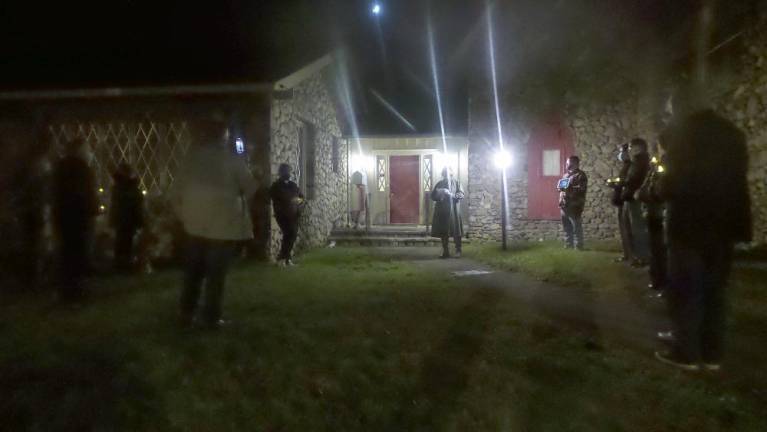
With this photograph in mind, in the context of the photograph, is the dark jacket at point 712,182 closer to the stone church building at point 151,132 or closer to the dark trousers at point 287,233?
the dark trousers at point 287,233

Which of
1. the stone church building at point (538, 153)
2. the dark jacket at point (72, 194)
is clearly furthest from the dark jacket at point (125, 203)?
the stone church building at point (538, 153)

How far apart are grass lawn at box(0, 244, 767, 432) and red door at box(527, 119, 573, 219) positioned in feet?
26.9

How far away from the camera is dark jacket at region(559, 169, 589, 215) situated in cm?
1215

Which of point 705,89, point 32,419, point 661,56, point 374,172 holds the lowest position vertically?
point 32,419

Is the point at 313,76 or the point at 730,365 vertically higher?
the point at 313,76

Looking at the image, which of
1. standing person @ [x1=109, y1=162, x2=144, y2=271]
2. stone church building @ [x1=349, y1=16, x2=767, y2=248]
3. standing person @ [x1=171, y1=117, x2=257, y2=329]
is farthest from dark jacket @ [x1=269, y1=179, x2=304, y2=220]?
stone church building @ [x1=349, y1=16, x2=767, y2=248]

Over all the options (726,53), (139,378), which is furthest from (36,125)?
(726,53)

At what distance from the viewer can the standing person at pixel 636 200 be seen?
26.8 ft

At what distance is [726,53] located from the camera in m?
11.8

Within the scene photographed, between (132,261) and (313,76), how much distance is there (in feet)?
19.2

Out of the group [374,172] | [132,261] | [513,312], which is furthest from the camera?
[374,172]

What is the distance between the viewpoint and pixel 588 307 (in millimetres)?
7445

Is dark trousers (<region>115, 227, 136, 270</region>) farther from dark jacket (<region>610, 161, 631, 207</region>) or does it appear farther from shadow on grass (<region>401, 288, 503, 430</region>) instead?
dark jacket (<region>610, 161, 631, 207</region>)

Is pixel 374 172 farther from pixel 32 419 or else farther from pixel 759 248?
pixel 32 419
